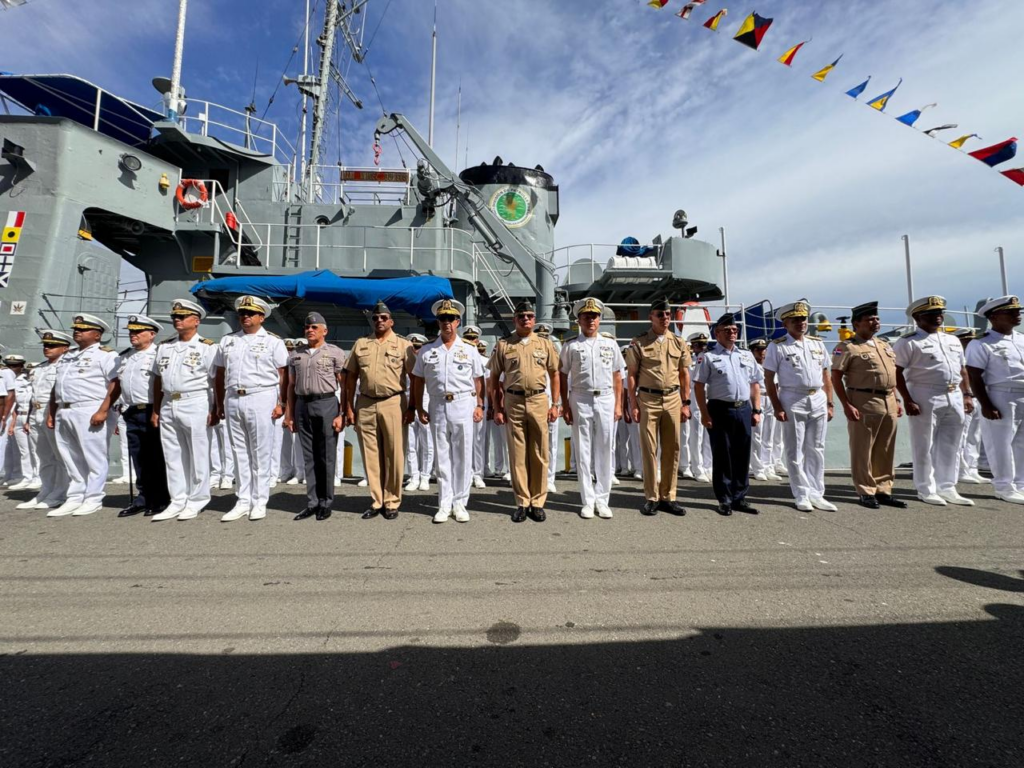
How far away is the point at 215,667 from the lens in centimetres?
181

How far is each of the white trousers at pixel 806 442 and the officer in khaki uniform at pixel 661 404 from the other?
1122mm

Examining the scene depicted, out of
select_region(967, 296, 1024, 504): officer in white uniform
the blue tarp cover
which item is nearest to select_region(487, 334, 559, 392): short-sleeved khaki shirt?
the blue tarp cover

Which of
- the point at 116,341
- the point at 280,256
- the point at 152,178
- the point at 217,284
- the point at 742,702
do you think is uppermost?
the point at 152,178

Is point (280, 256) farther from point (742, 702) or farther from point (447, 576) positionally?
point (742, 702)

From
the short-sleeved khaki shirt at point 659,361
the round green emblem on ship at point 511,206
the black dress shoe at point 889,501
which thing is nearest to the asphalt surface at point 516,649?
the black dress shoe at point 889,501

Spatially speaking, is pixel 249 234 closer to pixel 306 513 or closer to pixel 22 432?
pixel 22 432

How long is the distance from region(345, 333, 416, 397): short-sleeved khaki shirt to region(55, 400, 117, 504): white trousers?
2.66 m

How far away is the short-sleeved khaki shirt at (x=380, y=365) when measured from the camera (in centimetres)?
417

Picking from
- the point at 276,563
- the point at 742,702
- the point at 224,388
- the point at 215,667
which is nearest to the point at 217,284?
the point at 224,388

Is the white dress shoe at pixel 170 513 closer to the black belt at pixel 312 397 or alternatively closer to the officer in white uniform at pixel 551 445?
the black belt at pixel 312 397

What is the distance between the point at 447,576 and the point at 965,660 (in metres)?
2.40

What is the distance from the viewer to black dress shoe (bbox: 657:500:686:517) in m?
4.21

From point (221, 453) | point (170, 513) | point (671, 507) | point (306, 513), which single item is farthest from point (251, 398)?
point (671, 507)

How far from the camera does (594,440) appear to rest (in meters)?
4.32
